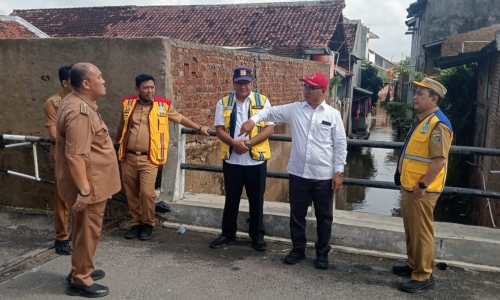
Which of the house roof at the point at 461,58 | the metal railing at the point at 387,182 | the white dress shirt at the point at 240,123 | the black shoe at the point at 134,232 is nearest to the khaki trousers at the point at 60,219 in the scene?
the black shoe at the point at 134,232

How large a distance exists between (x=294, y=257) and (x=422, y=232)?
1.17 metres

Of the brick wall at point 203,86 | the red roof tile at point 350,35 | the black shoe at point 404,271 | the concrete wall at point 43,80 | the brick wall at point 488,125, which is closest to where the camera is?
the black shoe at point 404,271

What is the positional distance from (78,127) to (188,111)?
3124 mm

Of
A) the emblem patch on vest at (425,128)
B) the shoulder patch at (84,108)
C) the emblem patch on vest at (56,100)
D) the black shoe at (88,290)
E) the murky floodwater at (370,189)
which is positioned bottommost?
the murky floodwater at (370,189)

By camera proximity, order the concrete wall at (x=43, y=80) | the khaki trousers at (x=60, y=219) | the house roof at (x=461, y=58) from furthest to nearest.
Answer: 1. the house roof at (x=461, y=58)
2. the concrete wall at (x=43, y=80)
3. the khaki trousers at (x=60, y=219)

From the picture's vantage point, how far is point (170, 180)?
5.38 metres

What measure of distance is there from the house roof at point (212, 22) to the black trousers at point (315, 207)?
1512 cm

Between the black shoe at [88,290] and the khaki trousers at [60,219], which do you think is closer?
the black shoe at [88,290]

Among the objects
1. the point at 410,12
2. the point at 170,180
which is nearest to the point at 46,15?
the point at 410,12

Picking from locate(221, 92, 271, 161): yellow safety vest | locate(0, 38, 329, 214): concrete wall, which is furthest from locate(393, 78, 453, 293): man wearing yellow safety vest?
locate(0, 38, 329, 214): concrete wall

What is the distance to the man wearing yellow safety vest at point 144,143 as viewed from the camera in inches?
189

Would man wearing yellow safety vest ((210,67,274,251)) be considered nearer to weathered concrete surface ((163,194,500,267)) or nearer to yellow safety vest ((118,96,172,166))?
weathered concrete surface ((163,194,500,267))

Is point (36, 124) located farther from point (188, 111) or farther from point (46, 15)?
point (46, 15)

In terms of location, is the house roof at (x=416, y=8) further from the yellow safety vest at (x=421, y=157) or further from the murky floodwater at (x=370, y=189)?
the yellow safety vest at (x=421, y=157)
